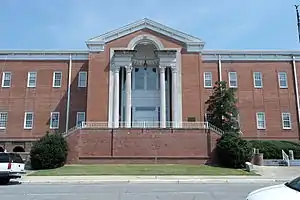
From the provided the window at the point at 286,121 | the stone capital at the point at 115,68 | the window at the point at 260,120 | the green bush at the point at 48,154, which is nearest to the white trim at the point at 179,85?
the stone capital at the point at 115,68

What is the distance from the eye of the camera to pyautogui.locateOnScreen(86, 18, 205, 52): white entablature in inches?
1400

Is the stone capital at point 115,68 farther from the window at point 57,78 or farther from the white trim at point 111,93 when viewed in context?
the window at point 57,78

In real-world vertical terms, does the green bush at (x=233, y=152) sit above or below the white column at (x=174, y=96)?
below

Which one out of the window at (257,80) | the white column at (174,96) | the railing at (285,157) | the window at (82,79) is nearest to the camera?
the railing at (285,157)

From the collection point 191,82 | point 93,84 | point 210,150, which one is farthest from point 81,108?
point 210,150

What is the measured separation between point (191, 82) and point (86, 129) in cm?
1262

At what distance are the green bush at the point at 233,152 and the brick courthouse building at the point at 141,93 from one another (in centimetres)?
156

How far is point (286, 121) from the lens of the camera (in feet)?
124

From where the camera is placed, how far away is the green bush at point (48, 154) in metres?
25.8

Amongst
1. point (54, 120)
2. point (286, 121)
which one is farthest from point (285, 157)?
point (54, 120)

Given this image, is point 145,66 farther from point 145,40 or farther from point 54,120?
point 54,120

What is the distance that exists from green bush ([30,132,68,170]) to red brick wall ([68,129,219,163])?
2267 millimetres

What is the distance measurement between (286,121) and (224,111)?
10.3 m

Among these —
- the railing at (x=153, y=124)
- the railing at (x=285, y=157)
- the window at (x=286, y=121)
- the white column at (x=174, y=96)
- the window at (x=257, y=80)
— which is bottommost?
the railing at (x=285, y=157)
